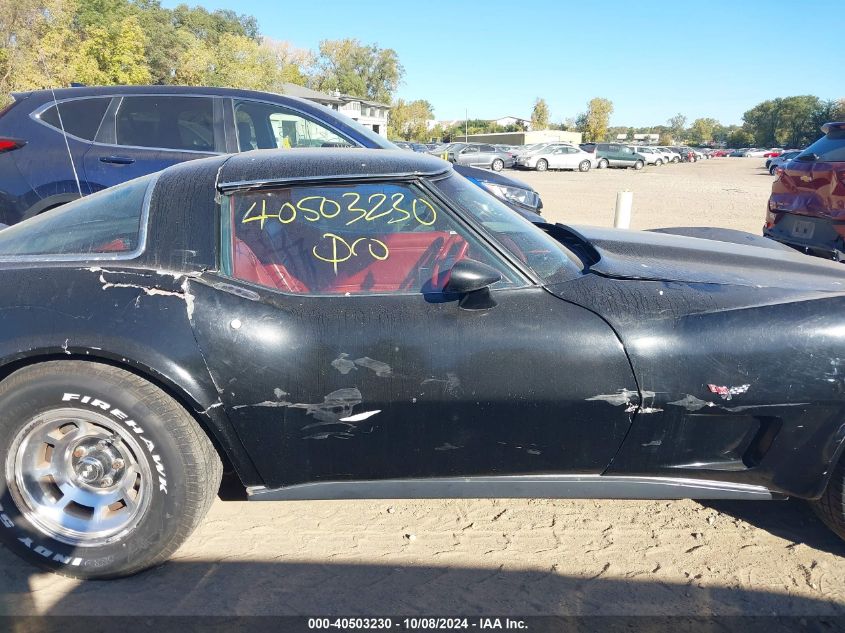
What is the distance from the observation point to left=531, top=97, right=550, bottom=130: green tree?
97.6m

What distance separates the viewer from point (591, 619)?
2.12 meters

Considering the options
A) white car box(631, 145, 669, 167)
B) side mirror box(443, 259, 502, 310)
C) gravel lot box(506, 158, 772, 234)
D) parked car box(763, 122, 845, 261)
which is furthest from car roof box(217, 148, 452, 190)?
white car box(631, 145, 669, 167)

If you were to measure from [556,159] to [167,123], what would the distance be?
30.5m

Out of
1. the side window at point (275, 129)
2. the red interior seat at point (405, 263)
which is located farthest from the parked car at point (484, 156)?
the red interior seat at point (405, 263)

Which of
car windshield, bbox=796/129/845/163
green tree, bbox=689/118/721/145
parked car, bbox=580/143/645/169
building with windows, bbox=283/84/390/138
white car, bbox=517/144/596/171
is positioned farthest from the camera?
green tree, bbox=689/118/721/145

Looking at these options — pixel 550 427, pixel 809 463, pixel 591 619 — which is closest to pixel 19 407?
pixel 550 427

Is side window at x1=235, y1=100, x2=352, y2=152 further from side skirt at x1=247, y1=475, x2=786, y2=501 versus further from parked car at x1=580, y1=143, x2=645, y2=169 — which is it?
parked car at x1=580, y1=143, x2=645, y2=169

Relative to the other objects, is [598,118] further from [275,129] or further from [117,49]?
[275,129]

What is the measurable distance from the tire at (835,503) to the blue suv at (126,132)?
282 centimetres

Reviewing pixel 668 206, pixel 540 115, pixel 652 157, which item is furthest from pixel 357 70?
pixel 668 206

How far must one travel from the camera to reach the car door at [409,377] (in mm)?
2189

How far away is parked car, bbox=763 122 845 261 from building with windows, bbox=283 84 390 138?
50048 mm

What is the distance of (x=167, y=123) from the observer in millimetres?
5133

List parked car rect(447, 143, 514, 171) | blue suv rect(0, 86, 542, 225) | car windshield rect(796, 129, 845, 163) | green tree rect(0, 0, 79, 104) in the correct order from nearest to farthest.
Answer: blue suv rect(0, 86, 542, 225) → car windshield rect(796, 129, 845, 163) → green tree rect(0, 0, 79, 104) → parked car rect(447, 143, 514, 171)
